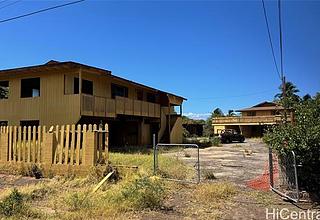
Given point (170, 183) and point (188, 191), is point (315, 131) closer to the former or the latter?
point (188, 191)

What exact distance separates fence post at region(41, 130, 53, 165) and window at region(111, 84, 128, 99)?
1685 cm

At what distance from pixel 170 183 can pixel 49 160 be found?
4.31m

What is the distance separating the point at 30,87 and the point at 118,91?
7.40 meters

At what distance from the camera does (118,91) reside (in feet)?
99.8

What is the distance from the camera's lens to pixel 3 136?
1359cm

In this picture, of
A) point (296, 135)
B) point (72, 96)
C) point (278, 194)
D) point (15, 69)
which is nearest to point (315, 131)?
point (296, 135)

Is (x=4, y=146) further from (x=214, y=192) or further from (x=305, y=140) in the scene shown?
(x=305, y=140)

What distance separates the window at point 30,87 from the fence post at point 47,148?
1369cm

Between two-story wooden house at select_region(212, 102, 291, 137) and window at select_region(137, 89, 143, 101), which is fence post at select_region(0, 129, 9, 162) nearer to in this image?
window at select_region(137, 89, 143, 101)

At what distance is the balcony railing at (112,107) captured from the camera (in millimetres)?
22922

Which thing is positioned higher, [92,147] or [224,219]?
[92,147]

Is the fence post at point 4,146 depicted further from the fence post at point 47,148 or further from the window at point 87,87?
the window at point 87,87

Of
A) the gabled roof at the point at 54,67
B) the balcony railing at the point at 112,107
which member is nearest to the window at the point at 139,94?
the balcony railing at the point at 112,107

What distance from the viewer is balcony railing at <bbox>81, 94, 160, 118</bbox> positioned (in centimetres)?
2292
